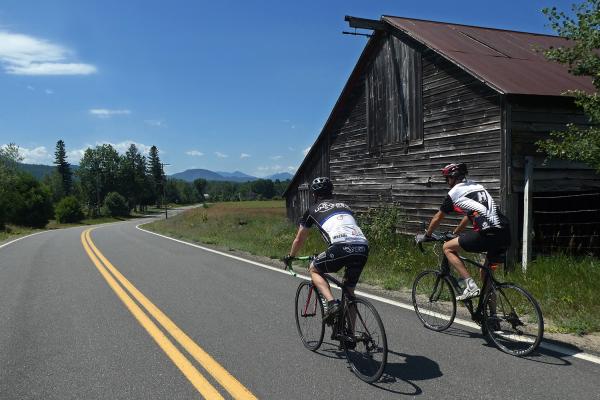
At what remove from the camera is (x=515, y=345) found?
5051 mm

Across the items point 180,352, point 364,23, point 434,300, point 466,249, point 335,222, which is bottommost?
point 180,352

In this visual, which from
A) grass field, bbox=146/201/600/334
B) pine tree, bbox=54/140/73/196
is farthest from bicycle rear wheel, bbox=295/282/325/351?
pine tree, bbox=54/140/73/196

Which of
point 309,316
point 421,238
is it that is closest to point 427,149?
point 421,238

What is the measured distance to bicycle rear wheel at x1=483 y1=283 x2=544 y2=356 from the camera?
4930 mm

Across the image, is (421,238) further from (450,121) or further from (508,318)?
(450,121)

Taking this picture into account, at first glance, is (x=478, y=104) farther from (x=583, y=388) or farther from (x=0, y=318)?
(x=0, y=318)

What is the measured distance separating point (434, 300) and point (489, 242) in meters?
1.34

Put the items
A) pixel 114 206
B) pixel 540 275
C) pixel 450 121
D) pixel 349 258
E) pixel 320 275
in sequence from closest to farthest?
pixel 349 258 → pixel 320 275 → pixel 540 275 → pixel 450 121 → pixel 114 206

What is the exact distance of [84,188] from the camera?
119 meters

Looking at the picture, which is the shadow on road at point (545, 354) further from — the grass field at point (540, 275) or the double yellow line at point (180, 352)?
the double yellow line at point (180, 352)

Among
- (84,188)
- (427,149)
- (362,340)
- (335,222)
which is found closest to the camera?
(362,340)

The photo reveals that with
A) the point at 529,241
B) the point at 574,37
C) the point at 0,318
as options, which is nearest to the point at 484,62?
the point at 574,37

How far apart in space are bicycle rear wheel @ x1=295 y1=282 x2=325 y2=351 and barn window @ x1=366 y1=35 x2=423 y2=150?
32.7 feet

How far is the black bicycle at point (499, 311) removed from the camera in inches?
193
